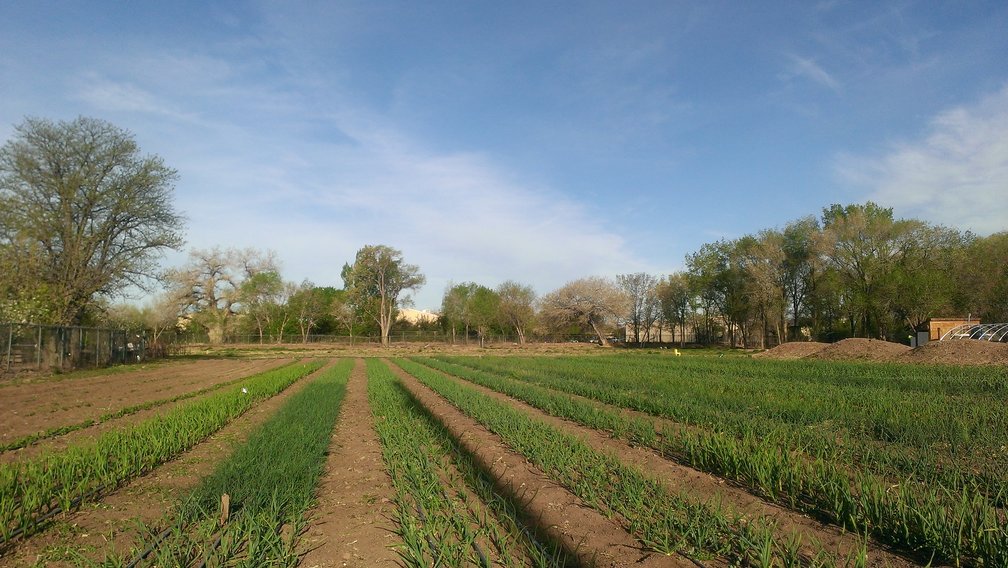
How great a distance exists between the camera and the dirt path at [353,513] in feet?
17.0

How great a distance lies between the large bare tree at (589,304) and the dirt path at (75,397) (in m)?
50.3

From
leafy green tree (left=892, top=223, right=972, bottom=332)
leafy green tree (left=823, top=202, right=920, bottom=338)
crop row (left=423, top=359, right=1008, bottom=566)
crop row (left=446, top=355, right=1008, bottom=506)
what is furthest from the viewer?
leafy green tree (left=823, top=202, right=920, bottom=338)

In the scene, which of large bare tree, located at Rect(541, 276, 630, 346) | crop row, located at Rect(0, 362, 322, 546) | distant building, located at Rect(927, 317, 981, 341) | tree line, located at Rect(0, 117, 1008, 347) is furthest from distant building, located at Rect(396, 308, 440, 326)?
crop row, located at Rect(0, 362, 322, 546)

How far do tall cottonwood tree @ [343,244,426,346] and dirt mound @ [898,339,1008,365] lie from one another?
58.4m

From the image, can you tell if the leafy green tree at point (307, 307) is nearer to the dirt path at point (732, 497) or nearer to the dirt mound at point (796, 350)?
the dirt mound at point (796, 350)

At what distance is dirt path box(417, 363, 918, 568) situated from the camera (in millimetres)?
4765

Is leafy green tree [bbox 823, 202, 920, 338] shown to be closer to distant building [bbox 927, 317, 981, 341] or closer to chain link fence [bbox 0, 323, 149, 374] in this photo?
distant building [bbox 927, 317, 981, 341]

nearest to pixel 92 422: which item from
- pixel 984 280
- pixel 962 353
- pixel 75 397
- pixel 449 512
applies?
pixel 75 397

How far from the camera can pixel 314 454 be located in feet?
27.6

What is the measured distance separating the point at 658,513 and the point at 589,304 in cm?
6645

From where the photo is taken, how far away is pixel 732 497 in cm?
634

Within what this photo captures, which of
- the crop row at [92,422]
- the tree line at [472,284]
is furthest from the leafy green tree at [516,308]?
the crop row at [92,422]

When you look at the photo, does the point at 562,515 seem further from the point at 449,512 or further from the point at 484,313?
the point at 484,313

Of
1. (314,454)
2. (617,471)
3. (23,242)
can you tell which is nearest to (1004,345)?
(617,471)
